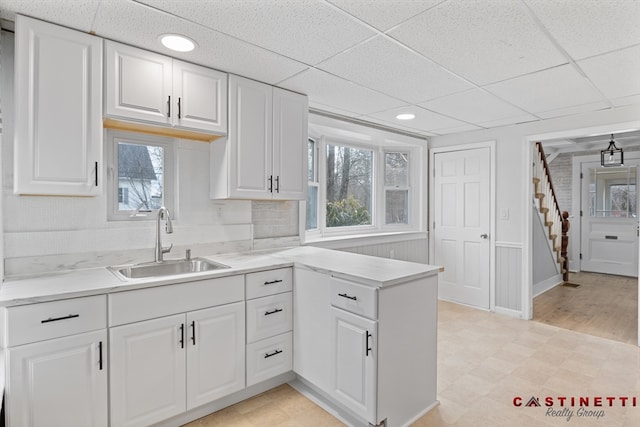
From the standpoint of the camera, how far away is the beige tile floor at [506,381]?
212 centimetres

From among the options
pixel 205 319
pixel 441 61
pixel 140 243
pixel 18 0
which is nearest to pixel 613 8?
pixel 441 61

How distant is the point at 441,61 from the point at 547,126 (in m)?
2.16

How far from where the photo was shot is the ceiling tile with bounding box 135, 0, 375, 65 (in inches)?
65.8

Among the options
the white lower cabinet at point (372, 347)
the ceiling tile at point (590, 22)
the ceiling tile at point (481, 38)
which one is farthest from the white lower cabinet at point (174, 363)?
the ceiling tile at point (590, 22)

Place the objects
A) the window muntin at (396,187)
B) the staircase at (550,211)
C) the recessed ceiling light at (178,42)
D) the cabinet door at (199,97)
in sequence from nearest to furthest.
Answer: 1. the recessed ceiling light at (178,42)
2. the cabinet door at (199,97)
3. the window muntin at (396,187)
4. the staircase at (550,211)

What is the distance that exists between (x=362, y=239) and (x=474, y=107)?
1749mm

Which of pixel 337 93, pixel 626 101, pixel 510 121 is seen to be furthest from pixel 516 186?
pixel 337 93

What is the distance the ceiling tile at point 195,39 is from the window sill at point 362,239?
5.33 ft

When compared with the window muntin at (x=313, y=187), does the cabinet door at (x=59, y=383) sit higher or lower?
lower

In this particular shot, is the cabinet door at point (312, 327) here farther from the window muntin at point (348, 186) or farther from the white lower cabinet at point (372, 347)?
the window muntin at point (348, 186)

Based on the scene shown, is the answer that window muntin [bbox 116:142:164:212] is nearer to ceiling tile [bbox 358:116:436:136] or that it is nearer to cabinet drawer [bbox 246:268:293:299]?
cabinet drawer [bbox 246:268:293:299]

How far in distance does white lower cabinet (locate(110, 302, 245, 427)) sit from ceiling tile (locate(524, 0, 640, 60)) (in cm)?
232

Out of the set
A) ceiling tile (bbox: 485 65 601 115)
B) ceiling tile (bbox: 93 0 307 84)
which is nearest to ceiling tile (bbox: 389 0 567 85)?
ceiling tile (bbox: 485 65 601 115)

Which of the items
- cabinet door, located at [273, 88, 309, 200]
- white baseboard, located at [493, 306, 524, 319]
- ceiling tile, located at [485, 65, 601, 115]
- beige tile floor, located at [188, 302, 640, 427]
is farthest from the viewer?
white baseboard, located at [493, 306, 524, 319]
